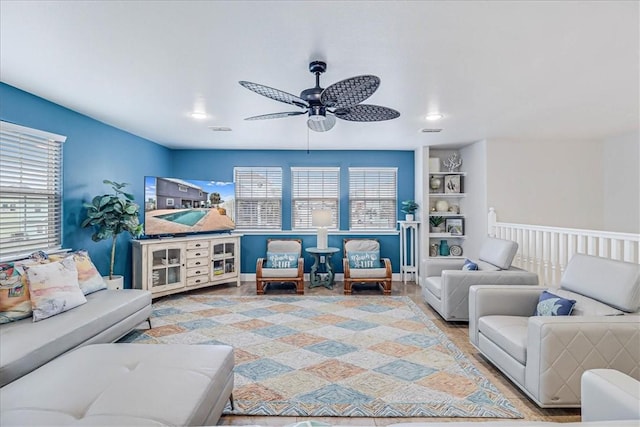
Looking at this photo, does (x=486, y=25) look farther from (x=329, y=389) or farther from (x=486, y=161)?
(x=486, y=161)

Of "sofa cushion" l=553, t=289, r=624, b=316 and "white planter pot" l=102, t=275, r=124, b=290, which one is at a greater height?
"sofa cushion" l=553, t=289, r=624, b=316

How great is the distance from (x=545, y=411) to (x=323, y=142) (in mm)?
4388

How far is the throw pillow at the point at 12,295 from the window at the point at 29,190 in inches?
23.3

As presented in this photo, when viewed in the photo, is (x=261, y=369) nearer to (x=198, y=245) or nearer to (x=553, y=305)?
(x=553, y=305)

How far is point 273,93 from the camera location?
2389 millimetres

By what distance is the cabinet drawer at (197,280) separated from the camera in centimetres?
505

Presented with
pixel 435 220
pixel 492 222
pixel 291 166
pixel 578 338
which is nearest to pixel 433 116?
pixel 492 222

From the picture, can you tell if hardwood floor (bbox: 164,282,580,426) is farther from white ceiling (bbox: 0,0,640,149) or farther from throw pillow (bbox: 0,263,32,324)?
white ceiling (bbox: 0,0,640,149)

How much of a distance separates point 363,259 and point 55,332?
4.11 meters

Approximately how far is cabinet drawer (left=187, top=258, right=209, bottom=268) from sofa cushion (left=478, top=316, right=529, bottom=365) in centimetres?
400

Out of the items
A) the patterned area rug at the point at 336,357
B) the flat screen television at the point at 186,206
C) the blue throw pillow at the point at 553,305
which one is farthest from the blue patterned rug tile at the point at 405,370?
the flat screen television at the point at 186,206

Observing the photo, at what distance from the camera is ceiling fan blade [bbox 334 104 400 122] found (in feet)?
8.68

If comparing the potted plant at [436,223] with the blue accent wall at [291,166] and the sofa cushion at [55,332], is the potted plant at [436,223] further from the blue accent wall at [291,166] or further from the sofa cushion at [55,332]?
the sofa cushion at [55,332]

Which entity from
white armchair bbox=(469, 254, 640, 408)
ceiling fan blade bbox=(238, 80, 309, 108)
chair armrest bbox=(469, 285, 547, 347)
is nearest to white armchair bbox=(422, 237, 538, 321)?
chair armrest bbox=(469, 285, 547, 347)
